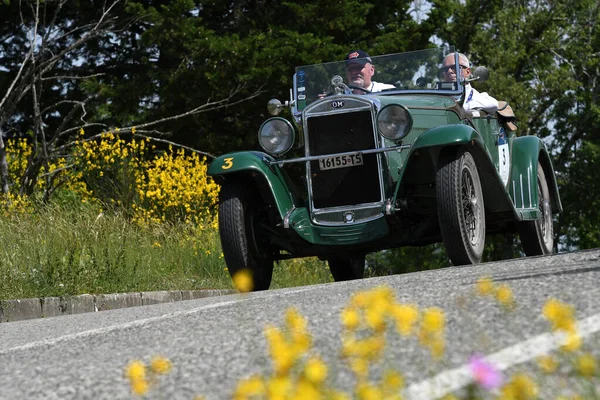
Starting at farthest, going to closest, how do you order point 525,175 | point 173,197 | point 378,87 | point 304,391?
point 173,197, point 525,175, point 378,87, point 304,391

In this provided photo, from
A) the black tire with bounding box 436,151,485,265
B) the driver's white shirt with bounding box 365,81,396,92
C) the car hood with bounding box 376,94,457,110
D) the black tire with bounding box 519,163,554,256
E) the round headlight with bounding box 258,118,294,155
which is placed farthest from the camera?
the black tire with bounding box 519,163,554,256

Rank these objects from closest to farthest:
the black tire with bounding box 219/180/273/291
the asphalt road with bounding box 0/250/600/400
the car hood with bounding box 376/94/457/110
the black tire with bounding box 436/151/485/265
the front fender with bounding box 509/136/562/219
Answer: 1. the asphalt road with bounding box 0/250/600/400
2. the black tire with bounding box 436/151/485/265
3. the black tire with bounding box 219/180/273/291
4. the car hood with bounding box 376/94/457/110
5. the front fender with bounding box 509/136/562/219

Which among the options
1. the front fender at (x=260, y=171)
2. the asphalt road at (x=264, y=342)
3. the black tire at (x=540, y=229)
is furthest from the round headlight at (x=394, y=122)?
the asphalt road at (x=264, y=342)

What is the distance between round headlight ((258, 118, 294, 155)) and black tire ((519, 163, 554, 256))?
2775 mm

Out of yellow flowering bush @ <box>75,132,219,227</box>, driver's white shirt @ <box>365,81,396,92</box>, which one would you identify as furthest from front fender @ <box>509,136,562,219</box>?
yellow flowering bush @ <box>75,132,219,227</box>

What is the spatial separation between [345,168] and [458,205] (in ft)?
3.80

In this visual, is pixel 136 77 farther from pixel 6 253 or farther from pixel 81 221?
pixel 6 253

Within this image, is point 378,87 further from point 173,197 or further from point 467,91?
point 173,197

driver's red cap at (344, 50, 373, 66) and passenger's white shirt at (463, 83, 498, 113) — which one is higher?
driver's red cap at (344, 50, 373, 66)

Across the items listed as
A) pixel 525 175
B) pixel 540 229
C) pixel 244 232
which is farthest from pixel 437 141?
pixel 540 229

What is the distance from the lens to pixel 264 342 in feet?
15.7

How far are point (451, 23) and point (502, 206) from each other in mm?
23019

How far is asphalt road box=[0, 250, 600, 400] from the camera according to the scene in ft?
12.9

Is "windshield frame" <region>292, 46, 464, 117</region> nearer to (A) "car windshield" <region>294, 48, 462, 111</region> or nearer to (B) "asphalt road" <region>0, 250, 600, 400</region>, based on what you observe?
(A) "car windshield" <region>294, 48, 462, 111</region>
